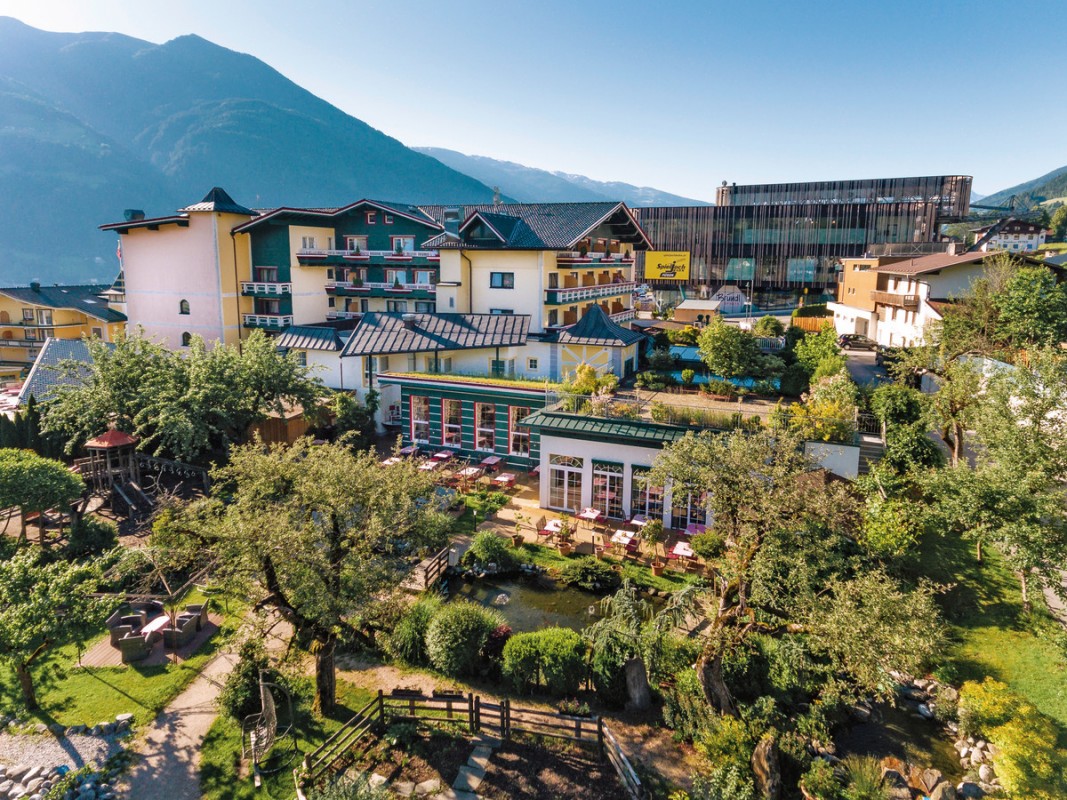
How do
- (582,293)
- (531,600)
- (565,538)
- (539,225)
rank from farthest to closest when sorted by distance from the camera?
(582,293)
(539,225)
(565,538)
(531,600)

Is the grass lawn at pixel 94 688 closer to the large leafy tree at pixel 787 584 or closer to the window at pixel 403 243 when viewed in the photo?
the large leafy tree at pixel 787 584

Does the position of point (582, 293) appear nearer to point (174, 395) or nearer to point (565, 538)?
point (565, 538)

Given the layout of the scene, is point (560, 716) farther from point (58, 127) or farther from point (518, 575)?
point (58, 127)

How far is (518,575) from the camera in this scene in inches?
748

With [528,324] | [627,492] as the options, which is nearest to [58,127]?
[528,324]

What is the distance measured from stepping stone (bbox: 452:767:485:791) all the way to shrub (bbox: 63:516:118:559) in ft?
46.8

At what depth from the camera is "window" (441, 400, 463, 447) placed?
2878 centimetres

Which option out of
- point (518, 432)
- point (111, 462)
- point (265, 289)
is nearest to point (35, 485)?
point (111, 462)

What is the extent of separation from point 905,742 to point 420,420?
22.1 metres

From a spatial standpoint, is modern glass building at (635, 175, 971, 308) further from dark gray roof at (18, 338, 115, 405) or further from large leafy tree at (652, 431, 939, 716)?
large leafy tree at (652, 431, 939, 716)

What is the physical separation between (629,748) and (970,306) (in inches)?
1124

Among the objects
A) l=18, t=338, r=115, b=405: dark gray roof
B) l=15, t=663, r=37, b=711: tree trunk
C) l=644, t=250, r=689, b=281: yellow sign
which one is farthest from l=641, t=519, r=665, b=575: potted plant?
l=644, t=250, r=689, b=281: yellow sign

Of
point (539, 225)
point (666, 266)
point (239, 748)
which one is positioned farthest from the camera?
point (666, 266)

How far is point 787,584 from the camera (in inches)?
489
